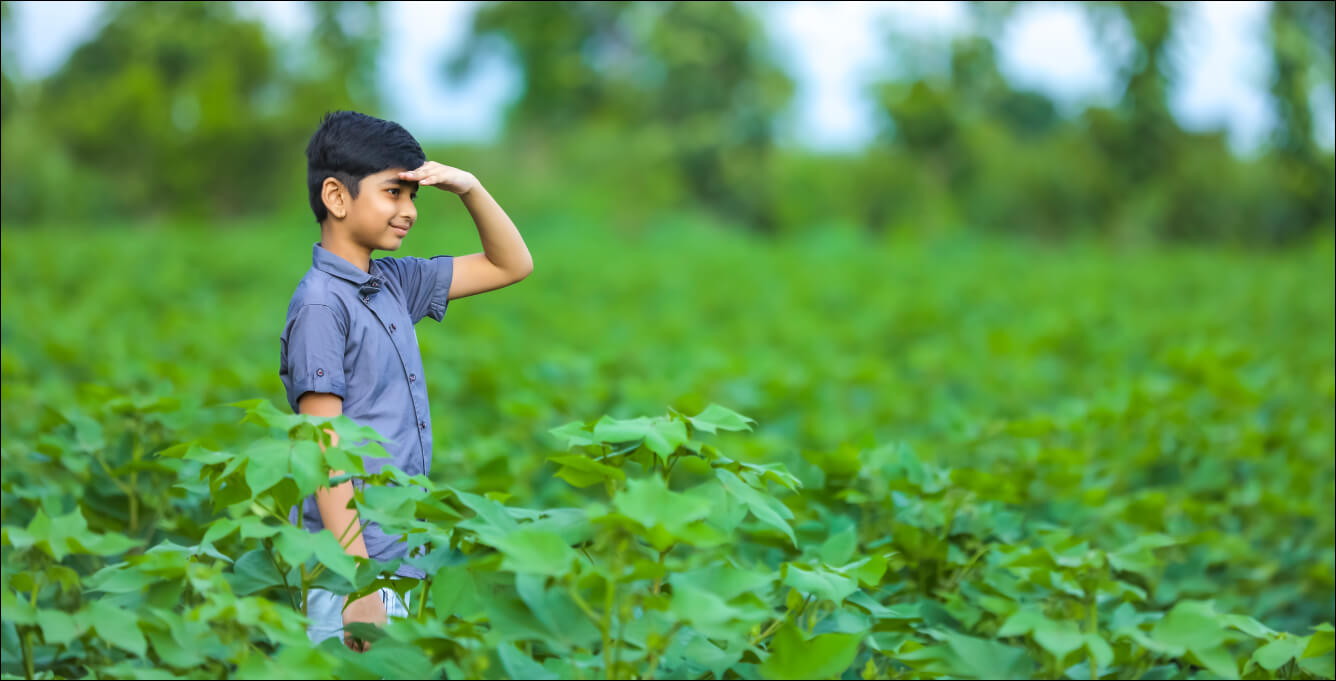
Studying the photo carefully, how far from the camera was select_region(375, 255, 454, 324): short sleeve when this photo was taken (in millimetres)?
1837

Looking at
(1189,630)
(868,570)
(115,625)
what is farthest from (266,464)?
(1189,630)

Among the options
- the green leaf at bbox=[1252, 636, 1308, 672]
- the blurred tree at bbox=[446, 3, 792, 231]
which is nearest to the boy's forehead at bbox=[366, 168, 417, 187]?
the green leaf at bbox=[1252, 636, 1308, 672]

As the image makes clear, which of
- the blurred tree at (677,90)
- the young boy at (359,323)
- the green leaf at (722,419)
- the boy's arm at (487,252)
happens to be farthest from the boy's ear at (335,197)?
the blurred tree at (677,90)

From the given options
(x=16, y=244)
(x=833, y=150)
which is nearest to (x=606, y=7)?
(x=833, y=150)

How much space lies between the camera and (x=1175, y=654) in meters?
1.58

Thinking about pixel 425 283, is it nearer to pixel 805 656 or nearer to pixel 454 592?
pixel 454 592

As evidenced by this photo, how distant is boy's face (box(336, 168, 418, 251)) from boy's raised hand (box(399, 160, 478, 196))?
1.0 inches

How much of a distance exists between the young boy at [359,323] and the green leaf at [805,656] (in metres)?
0.57

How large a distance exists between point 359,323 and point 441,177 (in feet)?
0.75

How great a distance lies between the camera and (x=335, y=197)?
169cm

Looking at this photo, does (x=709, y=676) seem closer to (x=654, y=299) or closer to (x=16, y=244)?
(x=654, y=299)

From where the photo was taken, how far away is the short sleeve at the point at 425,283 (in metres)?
1.84

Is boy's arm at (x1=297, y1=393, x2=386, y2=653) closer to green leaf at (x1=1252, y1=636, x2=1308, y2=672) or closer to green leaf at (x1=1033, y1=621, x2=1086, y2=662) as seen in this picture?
green leaf at (x1=1033, y1=621, x2=1086, y2=662)

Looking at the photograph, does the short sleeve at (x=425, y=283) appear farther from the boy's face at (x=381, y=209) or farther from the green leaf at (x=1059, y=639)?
the green leaf at (x=1059, y=639)
